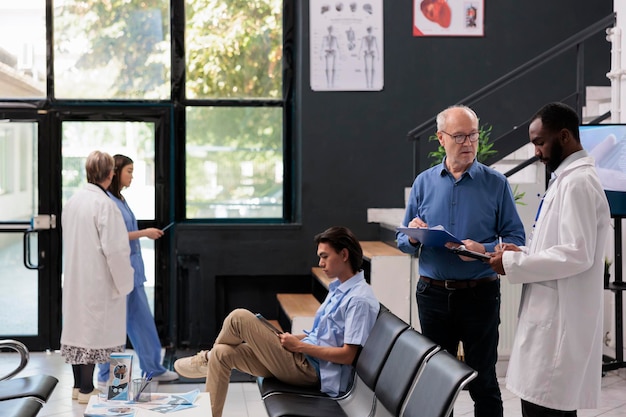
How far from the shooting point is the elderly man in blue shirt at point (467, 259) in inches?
151

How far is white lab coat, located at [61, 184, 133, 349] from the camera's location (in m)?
5.43

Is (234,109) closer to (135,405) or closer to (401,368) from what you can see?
(135,405)

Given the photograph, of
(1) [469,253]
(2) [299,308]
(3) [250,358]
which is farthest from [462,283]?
(2) [299,308]

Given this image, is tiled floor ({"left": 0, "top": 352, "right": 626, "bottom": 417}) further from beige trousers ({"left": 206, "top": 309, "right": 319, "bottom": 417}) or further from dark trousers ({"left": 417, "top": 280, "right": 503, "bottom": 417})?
dark trousers ({"left": 417, "top": 280, "right": 503, "bottom": 417})

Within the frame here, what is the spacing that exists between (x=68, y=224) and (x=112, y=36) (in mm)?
2345

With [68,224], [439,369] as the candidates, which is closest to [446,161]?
[439,369]

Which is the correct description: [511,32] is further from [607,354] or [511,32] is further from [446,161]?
[446,161]

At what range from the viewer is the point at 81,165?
7309mm

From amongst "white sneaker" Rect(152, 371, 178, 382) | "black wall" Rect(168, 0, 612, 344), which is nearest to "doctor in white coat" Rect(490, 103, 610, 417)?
"white sneaker" Rect(152, 371, 178, 382)

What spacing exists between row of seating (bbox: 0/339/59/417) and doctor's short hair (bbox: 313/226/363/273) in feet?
4.73

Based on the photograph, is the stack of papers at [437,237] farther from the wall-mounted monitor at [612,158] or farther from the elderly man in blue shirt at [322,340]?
the wall-mounted monitor at [612,158]

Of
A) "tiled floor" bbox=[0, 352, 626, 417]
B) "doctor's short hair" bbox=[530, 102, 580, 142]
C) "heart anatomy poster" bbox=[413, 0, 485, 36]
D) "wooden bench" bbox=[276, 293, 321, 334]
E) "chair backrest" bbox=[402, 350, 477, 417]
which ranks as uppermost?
"heart anatomy poster" bbox=[413, 0, 485, 36]

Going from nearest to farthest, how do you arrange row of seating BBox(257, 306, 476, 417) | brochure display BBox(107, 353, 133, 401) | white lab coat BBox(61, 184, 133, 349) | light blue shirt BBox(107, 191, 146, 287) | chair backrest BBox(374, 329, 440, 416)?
row of seating BBox(257, 306, 476, 417), chair backrest BBox(374, 329, 440, 416), brochure display BBox(107, 353, 133, 401), white lab coat BBox(61, 184, 133, 349), light blue shirt BBox(107, 191, 146, 287)

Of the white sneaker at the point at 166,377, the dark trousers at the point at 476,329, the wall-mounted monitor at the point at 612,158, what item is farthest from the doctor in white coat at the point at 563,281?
the white sneaker at the point at 166,377
